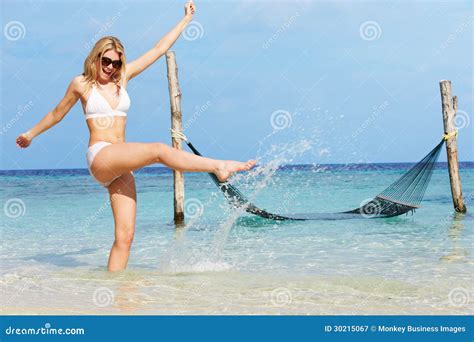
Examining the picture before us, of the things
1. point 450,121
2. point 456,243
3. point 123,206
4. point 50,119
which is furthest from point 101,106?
point 450,121

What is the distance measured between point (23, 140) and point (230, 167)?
1.72 meters

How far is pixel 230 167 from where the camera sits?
432 cm

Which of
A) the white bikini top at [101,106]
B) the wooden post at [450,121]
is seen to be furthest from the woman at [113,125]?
the wooden post at [450,121]

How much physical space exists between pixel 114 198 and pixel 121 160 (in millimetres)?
553

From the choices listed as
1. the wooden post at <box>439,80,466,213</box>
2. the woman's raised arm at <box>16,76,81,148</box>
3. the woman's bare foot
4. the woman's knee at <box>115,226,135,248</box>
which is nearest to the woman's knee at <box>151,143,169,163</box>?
the woman's bare foot

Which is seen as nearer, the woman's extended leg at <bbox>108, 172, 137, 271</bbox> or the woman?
the woman

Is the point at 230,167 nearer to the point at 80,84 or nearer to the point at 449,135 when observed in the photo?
the point at 80,84

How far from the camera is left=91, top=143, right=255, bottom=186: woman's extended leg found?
4.35 meters

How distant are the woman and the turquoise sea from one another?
0.81 m

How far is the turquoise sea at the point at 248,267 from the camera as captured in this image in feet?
15.6

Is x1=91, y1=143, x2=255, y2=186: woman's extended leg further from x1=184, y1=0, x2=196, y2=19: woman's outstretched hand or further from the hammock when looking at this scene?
the hammock

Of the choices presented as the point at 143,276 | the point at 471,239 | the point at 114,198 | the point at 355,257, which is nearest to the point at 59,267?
the point at 143,276
